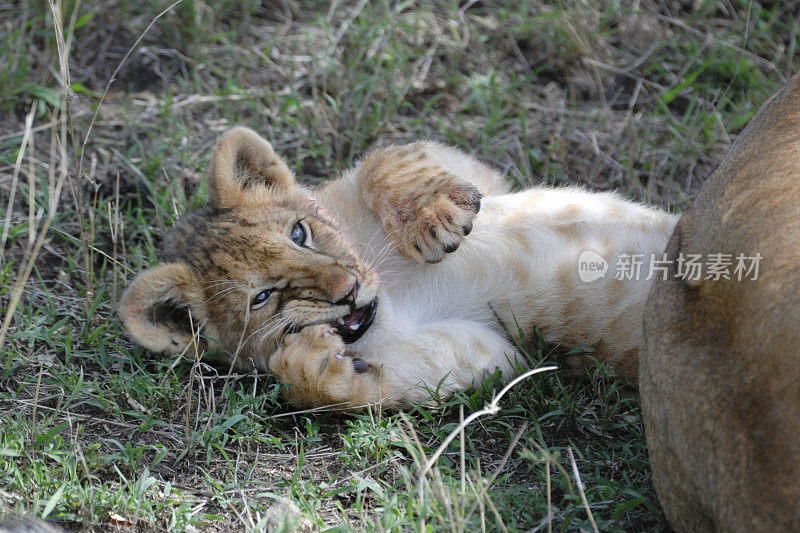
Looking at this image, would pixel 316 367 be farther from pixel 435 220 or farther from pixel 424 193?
pixel 424 193

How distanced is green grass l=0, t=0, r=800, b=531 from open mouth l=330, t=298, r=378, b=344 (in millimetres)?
416

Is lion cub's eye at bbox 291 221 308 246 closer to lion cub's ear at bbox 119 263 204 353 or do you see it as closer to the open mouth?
the open mouth

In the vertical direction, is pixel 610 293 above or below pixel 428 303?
above

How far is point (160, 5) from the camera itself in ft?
21.4

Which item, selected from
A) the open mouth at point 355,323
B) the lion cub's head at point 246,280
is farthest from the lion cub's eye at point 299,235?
the open mouth at point 355,323

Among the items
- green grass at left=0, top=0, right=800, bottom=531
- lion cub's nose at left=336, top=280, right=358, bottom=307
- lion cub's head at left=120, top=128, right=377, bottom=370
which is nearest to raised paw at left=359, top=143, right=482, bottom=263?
lion cub's head at left=120, top=128, right=377, bottom=370

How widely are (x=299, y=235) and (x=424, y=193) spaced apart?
699 millimetres

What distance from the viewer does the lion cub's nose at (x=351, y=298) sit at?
398 centimetres

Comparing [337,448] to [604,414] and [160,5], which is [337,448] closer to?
[604,414]

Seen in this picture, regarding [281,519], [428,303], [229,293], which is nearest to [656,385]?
[281,519]

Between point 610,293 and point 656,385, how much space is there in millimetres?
1225

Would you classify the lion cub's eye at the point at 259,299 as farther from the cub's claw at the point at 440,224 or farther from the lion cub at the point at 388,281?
the cub's claw at the point at 440,224

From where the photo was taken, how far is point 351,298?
400 centimetres

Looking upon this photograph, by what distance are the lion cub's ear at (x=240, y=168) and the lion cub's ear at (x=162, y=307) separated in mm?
436
